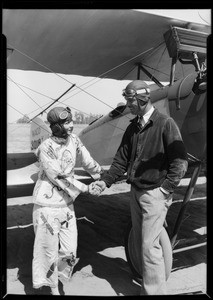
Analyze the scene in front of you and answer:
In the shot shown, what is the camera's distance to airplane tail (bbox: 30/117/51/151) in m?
5.09

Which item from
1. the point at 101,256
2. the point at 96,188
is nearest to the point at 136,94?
the point at 96,188

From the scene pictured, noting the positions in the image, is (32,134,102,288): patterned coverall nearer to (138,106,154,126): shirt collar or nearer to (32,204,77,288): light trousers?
(32,204,77,288): light trousers

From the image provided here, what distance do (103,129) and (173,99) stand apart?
1.87 m

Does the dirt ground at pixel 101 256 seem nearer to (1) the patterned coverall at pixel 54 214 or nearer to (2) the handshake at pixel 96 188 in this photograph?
(1) the patterned coverall at pixel 54 214

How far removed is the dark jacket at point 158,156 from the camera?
2.49 metres

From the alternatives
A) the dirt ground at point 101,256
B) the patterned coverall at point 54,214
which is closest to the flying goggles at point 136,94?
the patterned coverall at point 54,214

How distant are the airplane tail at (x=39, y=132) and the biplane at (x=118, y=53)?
0.07 feet

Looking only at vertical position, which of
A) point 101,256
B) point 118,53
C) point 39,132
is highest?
point 118,53

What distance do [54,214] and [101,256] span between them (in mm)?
1541

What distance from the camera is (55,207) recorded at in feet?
8.64

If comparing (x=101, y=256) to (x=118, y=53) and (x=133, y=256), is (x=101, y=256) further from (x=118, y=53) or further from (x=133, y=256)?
(x=118, y=53)
